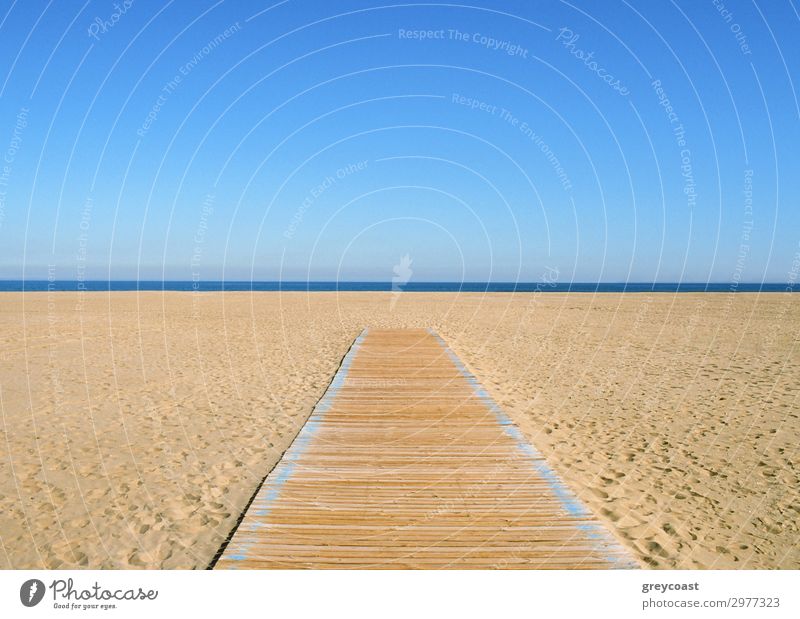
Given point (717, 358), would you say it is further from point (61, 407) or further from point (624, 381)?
point (61, 407)

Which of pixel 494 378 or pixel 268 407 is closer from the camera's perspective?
pixel 268 407

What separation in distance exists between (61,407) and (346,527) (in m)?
8.22

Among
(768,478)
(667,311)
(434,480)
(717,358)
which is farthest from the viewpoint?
(667,311)

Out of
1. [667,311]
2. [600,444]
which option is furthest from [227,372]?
[667,311]

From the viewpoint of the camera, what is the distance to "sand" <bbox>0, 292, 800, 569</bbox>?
199 inches

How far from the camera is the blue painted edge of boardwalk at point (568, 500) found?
14.1ft

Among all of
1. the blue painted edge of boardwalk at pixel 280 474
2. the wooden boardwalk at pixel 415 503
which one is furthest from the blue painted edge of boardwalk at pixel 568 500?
the blue painted edge of boardwalk at pixel 280 474

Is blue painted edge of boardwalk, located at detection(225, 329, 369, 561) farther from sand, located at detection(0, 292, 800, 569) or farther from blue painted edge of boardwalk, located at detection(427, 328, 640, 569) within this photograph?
A: blue painted edge of boardwalk, located at detection(427, 328, 640, 569)

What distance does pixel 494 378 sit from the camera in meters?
12.6
